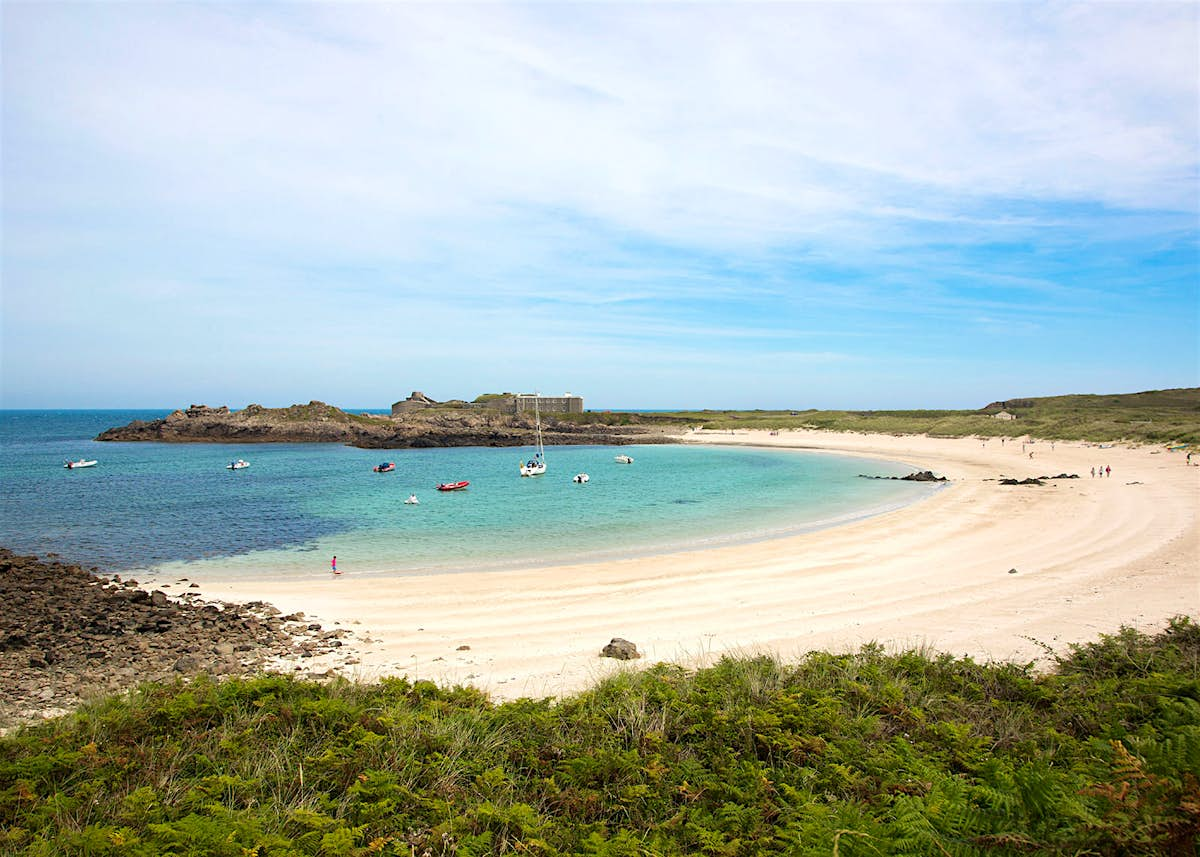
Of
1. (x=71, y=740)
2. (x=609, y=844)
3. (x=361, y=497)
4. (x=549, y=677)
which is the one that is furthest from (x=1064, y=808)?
(x=361, y=497)

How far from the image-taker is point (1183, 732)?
194 inches

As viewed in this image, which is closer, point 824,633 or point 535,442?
point 824,633

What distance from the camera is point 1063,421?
72.0 m

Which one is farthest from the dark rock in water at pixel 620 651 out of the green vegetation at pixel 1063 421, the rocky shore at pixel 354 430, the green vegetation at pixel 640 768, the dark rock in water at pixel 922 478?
the rocky shore at pixel 354 430

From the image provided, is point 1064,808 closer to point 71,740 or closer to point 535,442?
point 71,740

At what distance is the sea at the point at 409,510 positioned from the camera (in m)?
22.4

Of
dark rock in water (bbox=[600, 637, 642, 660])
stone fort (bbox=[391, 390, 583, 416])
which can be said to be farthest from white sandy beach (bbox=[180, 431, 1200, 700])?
stone fort (bbox=[391, 390, 583, 416])

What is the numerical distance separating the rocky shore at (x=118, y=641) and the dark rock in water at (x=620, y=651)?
204 inches

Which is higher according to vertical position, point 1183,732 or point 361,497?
point 1183,732

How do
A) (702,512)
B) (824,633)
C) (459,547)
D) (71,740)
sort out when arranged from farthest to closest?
1. (702,512)
2. (459,547)
3. (824,633)
4. (71,740)

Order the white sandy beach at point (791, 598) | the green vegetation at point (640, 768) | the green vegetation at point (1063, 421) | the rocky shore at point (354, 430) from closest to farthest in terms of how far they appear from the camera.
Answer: the green vegetation at point (640, 768) < the white sandy beach at point (791, 598) < the green vegetation at point (1063, 421) < the rocky shore at point (354, 430)

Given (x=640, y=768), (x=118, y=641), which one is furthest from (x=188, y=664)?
(x=640, y=768)

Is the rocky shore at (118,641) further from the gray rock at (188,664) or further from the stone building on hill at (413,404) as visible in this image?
the stone building on hill at (413,404)

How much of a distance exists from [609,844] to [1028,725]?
4.36m
